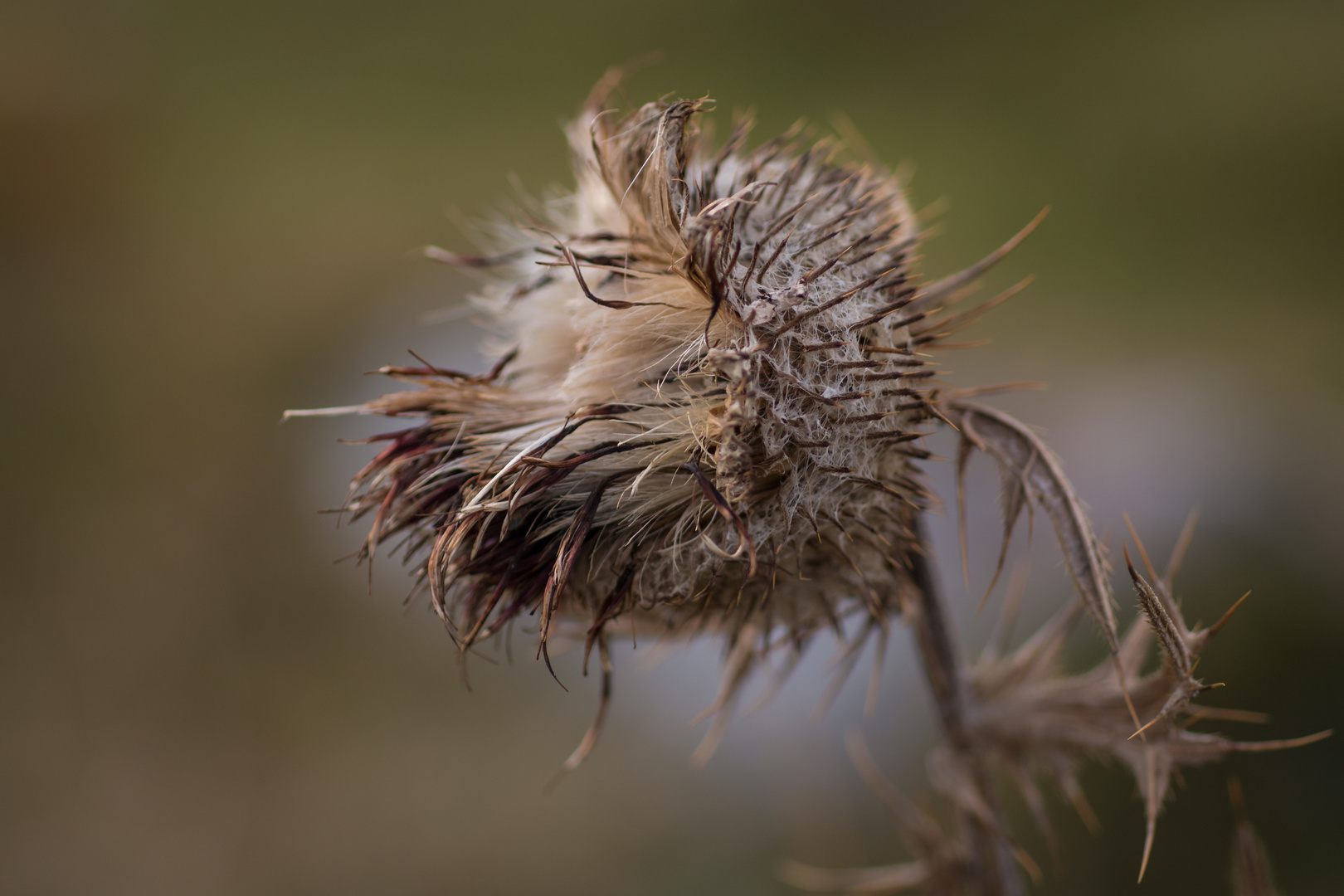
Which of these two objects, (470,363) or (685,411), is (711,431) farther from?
(470,363)

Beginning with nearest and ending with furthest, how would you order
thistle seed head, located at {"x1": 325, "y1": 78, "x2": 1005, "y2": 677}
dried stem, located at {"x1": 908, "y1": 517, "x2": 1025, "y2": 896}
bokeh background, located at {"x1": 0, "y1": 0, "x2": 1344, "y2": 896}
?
thistle seed head, located at {"x1": 325, "y1": 78, "x2": 1005, "y2": 677} → dried stem, located at {"x1": 908, "y1": 517, "x2": 1025, "y2": 896} → bokeh background, located at {"x1": 0, "y1": 0, "x2": 1344, "y2": 896}

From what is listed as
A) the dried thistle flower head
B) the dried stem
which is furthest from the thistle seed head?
the dried stem

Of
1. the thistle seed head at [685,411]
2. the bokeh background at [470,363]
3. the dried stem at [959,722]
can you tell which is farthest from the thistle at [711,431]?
the bokeh background at [470,363]

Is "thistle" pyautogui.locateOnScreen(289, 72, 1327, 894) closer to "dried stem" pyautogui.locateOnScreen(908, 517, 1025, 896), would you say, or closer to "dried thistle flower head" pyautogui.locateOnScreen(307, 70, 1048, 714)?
"dried thistle flower head" pyautogui.locateOnScreen(307, 70, 1048, 714)

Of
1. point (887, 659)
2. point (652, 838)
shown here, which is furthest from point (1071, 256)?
point (652, 838)

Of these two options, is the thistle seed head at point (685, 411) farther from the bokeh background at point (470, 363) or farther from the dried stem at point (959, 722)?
the bokeh background at point (470, 363)

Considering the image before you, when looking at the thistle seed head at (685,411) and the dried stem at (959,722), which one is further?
the dried stem at (959,722)
